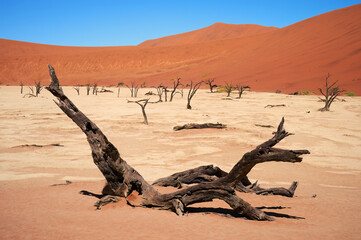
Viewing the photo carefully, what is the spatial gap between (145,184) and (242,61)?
47247mm

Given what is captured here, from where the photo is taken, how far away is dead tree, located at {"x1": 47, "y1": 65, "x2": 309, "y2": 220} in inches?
143

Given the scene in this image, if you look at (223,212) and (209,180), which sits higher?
(209,180)

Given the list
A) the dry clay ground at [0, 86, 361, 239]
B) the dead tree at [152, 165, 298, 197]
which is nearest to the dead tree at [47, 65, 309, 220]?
the dry clay ground at [0, 86, 361, 239]

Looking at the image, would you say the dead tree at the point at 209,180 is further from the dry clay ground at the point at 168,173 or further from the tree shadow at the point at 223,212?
the tree shadow at the point at 223,212

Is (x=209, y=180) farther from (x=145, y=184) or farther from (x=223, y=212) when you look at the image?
(x=145, y=184)

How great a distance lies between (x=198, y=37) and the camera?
121312 millimetres

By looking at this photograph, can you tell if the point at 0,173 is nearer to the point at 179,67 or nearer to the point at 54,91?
the point at 54,91

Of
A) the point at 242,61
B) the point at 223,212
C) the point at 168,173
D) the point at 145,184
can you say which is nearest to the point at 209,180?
the point at 223,212

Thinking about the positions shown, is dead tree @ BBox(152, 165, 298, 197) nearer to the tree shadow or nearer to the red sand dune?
the tree shadow

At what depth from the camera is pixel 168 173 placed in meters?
6.67

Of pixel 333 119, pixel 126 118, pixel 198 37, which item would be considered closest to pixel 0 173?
pixel 126 118

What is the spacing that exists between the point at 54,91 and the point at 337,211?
385 centimetres

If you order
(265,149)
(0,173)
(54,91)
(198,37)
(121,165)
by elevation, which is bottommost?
(0,173)

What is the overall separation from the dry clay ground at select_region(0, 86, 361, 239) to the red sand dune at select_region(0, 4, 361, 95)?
68.0ft
